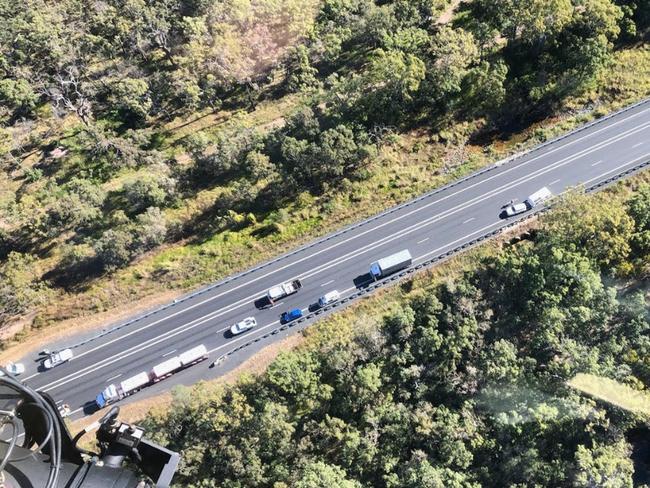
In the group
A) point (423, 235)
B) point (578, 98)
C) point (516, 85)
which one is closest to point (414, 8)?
point (516, 85)

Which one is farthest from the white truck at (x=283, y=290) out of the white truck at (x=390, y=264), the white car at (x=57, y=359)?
the white car at (x=57, y=359)

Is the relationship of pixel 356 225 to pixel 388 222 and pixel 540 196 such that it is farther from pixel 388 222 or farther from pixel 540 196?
pixel 540 196

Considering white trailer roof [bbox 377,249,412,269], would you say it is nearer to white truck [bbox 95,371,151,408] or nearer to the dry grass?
the dry grass

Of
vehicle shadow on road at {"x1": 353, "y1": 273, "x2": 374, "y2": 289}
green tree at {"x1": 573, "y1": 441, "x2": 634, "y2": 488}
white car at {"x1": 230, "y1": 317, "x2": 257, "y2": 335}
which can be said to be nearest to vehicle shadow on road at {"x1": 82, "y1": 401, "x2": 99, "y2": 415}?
white car at {"x1": 230, "y1": 317, "x2": 257, "y2": 335}

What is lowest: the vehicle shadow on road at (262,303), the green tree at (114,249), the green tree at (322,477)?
the green tree at (322,477)

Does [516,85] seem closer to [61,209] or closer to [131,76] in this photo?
[131,76]

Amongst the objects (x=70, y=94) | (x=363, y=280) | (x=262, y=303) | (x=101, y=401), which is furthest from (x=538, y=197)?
(x=70, y=94)

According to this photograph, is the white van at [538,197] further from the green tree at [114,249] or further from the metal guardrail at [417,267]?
the green tree at [114,249]
